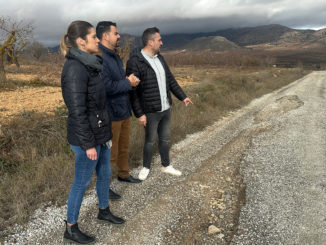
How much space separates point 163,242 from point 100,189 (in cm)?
90

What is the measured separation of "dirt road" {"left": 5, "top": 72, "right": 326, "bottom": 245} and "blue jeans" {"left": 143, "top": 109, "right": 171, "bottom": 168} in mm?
339

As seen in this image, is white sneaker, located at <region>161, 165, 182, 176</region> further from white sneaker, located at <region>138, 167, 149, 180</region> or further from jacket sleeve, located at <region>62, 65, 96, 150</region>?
jacket sleeve, located at <region>62, 65, 96, 150</region>

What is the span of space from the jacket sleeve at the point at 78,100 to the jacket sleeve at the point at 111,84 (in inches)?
29.7

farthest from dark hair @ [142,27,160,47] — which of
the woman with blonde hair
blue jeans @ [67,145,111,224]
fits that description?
blue jeans @ [67,145,111,224]

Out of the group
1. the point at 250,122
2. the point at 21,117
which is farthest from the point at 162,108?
the point at 250,122

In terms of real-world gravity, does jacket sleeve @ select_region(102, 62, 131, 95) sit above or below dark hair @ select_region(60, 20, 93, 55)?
below

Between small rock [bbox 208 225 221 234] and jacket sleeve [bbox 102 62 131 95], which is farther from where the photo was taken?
jacket sleeve [bbox 102 62 131 95]

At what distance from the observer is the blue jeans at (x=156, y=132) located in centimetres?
358

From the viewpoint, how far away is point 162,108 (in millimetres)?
3516

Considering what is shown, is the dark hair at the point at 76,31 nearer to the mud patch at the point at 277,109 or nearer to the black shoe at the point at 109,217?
the black shoe at the point at 109,217

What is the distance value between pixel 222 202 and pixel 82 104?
2287 millimetres

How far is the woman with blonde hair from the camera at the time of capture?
1.93 metres

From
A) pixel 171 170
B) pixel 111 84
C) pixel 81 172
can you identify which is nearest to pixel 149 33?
pixel 111 84

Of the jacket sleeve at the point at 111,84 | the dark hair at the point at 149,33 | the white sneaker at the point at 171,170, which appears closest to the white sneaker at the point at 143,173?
the white sneaker at the point at 171,170
